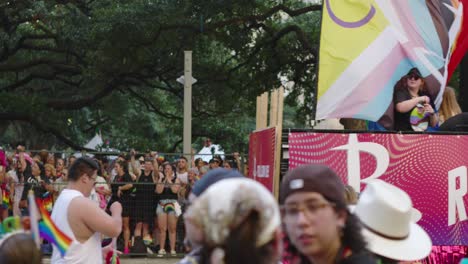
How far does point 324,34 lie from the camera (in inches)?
421

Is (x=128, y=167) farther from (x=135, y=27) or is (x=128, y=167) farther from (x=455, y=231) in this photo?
(x=455, y=231)

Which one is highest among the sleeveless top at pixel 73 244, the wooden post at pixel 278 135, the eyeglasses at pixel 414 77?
the eyeglasses at pixel 414 77

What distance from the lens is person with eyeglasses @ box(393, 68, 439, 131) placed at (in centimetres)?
1063

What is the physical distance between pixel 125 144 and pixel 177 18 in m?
18.0

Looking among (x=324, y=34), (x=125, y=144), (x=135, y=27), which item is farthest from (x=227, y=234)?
(x=125, y=144)

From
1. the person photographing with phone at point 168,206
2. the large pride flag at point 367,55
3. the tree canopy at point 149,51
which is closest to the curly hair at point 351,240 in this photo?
the large pride flag at point 367,55

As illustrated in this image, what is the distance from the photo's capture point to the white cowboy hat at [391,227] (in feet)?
16.2

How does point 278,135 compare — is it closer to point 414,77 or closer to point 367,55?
point 367,55

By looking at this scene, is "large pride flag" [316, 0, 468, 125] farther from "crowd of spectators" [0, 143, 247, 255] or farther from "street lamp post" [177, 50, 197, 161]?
"street lamp post" [177, 50, 197, 161]

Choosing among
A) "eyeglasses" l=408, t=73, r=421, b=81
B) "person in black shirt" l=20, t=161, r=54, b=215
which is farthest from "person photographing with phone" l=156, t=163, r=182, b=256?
"eyeglasses" l=408, t=73, r=421, b=81

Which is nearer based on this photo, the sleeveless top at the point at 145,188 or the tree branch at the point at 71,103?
the sleeveless top at the point at 145,188

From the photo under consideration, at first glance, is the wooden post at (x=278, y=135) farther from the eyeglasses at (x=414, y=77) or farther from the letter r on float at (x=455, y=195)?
the eyeglasses at (x=414, y=77)

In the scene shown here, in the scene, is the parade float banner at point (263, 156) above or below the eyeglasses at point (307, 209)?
above

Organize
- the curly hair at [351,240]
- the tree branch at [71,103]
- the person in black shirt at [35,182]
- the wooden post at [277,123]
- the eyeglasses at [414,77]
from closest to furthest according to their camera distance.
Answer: the curly hair at [351,240] → the wooden post at [277,123] → the eyeglasses at [414,77] → the person in black shirt at [35,182] → the tree branch at [71,103]
